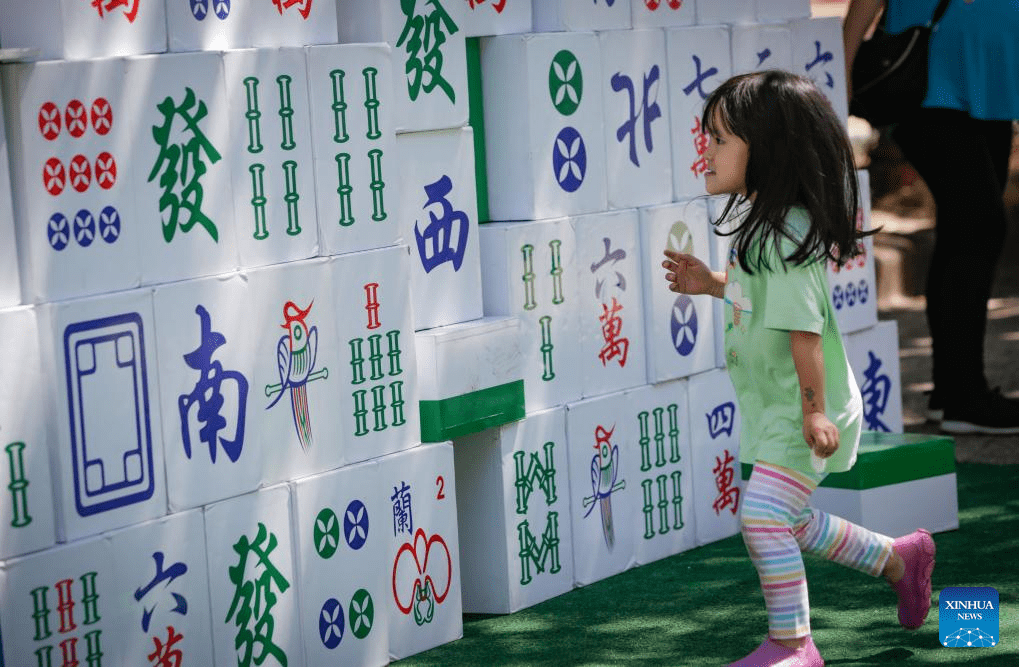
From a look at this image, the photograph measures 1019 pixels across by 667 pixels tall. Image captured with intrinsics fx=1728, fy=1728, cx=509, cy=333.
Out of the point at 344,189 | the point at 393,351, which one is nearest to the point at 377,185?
the point at 344,189

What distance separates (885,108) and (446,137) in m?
2.23

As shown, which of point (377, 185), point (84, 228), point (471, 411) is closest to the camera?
point (84, 228)

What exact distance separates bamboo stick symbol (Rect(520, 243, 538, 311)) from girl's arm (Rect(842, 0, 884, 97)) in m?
1.75

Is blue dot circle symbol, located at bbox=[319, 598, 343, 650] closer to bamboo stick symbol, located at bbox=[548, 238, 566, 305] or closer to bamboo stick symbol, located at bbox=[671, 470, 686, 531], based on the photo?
bamboo stick symbol, located at bbox=[548, 238, 566, 305]

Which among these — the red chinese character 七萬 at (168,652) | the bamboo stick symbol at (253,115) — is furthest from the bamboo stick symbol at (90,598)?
the bamboo stick symbol at (253,115)

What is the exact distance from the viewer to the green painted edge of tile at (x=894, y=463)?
4.68m

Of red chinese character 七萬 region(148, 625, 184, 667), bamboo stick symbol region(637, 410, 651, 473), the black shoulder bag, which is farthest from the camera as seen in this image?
the black shoulder bag

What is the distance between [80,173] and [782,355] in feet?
4.80

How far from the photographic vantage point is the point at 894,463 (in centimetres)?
473

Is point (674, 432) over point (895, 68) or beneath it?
→ beneath

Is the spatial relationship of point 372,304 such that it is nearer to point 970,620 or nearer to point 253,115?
point 253,115

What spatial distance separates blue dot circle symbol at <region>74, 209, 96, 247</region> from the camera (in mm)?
3213

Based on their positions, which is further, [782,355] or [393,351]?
[393,351]

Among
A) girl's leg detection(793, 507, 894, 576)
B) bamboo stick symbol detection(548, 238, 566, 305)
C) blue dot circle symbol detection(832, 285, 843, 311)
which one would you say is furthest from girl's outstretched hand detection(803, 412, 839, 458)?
blue dot circle symbol detection(832, 285, 843, 311)
